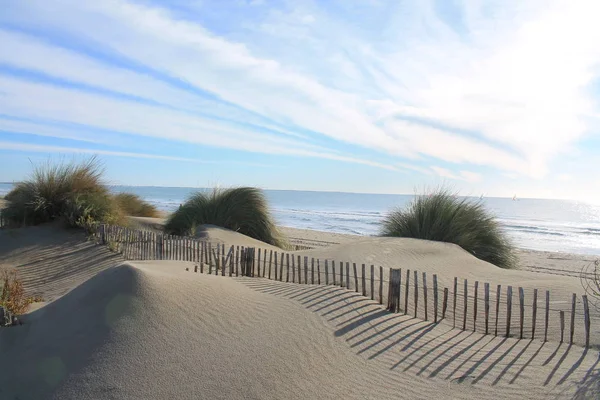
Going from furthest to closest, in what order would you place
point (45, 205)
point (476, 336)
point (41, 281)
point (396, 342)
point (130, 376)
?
point (45, 205), point (41, 281), point (476, 336), point (396, 342), point (130, 376)

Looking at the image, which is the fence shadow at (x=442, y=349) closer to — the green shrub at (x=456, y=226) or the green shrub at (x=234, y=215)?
the green shrub at (x=456, y=226)

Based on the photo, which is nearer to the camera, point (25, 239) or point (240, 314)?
point (240, 314)

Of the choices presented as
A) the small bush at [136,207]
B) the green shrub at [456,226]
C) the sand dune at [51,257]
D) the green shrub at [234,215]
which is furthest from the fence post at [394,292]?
the small bush at [136,207]

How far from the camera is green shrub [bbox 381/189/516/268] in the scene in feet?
45.3

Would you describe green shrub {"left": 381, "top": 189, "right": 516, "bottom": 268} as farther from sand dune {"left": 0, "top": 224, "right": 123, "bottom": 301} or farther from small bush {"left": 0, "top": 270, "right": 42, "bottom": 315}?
small bush {"left": 0, "top": 270, "right": 42, "bottom": 315}

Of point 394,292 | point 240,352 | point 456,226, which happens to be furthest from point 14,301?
point 456,226

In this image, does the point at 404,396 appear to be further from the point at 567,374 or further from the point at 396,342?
the point at 567,374

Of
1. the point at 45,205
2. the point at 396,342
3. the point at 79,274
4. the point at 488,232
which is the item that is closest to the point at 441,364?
the point at 396,342

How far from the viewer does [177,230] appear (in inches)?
650

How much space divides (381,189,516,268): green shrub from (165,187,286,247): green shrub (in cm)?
397

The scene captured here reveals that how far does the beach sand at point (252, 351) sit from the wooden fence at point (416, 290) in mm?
215

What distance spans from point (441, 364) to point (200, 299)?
285 cm

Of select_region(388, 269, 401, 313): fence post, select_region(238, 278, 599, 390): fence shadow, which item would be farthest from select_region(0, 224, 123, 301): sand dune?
select_region(388, 269, 401, 313): fence post

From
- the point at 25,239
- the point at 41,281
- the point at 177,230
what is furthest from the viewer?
the point at 177,230
